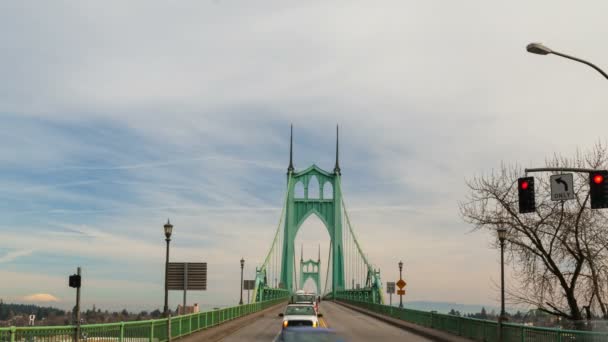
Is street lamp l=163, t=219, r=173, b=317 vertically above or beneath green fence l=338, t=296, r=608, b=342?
above

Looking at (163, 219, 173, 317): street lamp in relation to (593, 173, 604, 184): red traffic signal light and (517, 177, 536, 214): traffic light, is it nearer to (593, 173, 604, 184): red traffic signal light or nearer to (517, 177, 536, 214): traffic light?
(517, 177, 536, 214): traffic light

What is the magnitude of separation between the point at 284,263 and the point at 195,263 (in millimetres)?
86036

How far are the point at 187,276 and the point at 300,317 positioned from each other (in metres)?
4.39

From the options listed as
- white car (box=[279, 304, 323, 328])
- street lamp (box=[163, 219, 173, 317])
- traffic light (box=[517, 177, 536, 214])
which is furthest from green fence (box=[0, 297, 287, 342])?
traffic light (box=[517, 177, 536, 214])

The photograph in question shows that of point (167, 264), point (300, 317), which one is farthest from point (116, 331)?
point (300, 317)

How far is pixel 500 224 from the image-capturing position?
31719mm

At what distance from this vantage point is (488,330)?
25.2 metres

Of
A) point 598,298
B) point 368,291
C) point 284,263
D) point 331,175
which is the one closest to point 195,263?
point 598,298

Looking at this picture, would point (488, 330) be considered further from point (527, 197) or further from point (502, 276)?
point (527, 197)

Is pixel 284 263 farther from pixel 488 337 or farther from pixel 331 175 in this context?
pixel 488 337

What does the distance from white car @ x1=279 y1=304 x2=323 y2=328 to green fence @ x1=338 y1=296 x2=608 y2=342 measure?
6187mm

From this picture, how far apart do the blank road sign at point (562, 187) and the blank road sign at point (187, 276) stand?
12306 mm

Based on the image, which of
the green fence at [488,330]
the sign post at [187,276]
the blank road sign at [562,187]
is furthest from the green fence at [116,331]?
the blank road sign at [562,187]

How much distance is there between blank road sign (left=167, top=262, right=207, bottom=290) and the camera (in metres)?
25.6
